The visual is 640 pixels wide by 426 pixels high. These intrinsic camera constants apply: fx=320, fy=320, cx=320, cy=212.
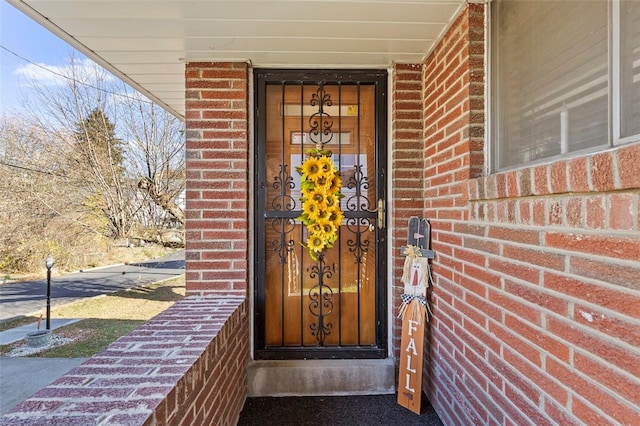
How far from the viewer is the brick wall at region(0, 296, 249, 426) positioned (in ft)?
3.10

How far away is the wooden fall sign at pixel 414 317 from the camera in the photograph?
2.07 m

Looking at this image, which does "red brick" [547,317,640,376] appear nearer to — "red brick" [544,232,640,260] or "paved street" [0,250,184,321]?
"red brick" [544,232,640,260]

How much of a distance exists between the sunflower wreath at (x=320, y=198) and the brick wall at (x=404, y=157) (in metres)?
0.44

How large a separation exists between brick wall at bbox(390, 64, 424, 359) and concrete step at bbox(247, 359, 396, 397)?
8.5 inches

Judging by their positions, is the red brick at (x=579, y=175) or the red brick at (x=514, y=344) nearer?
the red brick at (x=579, y=175)

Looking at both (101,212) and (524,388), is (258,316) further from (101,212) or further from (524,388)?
(101,212)

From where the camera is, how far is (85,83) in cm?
740

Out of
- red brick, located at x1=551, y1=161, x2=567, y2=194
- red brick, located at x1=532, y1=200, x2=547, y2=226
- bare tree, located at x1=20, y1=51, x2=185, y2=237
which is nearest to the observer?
red brick, located at x1=551, y1=161, x2=567, y2=194

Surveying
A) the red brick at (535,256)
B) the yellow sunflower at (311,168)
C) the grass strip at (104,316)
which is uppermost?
the yellow sunflower at (311,168)

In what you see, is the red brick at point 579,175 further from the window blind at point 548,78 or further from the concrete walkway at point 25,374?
the concrete walkway at point 25,374

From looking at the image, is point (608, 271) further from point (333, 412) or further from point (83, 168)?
point (83, 168)

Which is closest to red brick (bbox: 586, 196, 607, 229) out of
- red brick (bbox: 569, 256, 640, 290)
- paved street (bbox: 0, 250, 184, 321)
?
red brick (bbox: 569, 256, 640, 290)

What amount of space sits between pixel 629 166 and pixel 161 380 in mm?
1529

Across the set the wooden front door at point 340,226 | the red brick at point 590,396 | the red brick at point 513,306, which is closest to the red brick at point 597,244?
→ the red brick at point 513,306
